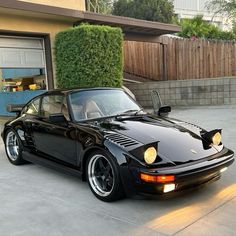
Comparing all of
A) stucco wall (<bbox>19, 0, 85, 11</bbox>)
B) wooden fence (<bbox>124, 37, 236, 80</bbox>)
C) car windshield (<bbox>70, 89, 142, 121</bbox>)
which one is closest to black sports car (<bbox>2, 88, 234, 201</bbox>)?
car windshield (<bbox>70, 89, 142, 121</bbox>)

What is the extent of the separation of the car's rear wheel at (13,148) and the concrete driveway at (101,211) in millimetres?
914

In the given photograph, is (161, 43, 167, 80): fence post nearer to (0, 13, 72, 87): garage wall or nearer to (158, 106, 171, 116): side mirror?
(0, 13, 72, 87): garage wall

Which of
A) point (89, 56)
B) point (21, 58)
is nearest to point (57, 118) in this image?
point (89, 56)

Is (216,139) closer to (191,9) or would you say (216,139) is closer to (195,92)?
(195,92)

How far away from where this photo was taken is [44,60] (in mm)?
12578

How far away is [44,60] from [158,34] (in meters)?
5.36

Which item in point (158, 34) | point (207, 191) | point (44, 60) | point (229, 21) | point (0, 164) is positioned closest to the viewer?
point (207, 191)

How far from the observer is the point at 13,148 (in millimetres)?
6641

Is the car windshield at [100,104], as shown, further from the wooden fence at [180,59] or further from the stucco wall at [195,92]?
the wooden fence at [180,59]

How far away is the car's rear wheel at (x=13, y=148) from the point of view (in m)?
6.36

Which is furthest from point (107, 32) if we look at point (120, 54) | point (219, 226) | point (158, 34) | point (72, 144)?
point (219, 226)

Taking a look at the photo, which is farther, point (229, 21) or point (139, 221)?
point (229, 21)

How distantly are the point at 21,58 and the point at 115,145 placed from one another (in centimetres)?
871

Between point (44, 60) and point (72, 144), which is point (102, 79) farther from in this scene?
point (72, 144)
